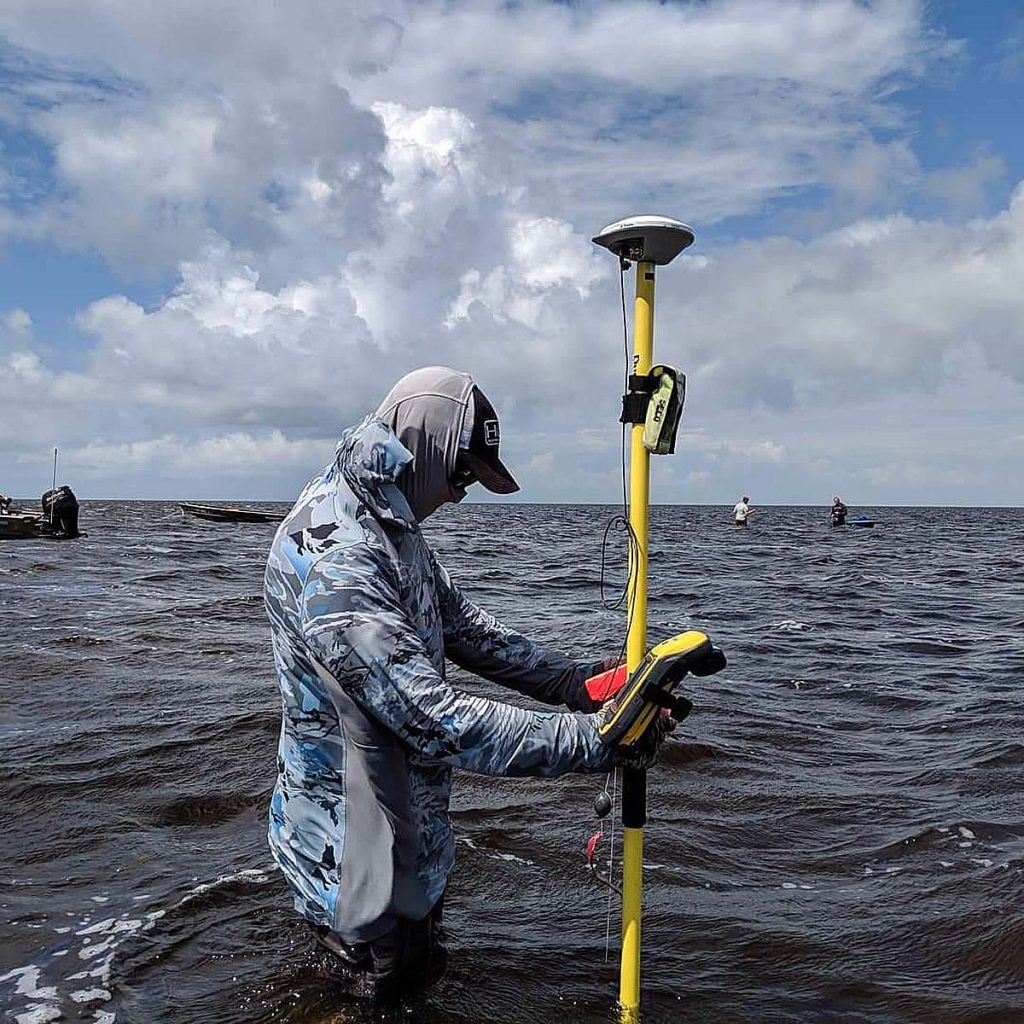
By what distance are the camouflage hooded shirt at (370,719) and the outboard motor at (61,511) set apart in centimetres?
3863

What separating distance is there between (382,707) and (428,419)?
90 cm

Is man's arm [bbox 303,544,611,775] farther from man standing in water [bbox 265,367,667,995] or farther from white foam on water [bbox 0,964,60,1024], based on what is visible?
white foam on water [bbox 0,964,60,1024]

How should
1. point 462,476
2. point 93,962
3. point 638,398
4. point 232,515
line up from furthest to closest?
point 232,515
point 93,962
point 638,398
point 462,476

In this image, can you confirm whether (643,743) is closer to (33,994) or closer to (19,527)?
(33,994)

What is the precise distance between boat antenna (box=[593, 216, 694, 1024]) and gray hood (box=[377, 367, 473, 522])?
0.70m

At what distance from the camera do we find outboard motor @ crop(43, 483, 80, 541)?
3841 cm

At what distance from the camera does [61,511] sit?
127 ft

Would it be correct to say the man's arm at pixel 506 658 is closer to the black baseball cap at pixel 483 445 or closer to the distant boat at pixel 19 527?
the black baseball cap at pixel 483 445

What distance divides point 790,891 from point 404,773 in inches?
133

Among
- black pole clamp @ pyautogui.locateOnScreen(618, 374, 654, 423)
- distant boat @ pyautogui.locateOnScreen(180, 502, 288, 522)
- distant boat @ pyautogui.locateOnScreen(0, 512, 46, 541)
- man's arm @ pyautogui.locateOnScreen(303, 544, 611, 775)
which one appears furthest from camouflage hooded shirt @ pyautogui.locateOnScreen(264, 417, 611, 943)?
distant boat @ pyautogui.locateOnScreen(180, 502, 288, 522)

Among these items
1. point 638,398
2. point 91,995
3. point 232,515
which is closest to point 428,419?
point 638,398

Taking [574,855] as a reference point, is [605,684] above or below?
above

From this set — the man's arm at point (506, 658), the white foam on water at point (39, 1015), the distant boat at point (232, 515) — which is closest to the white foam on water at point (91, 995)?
the white foam on water at point (39, 1015)

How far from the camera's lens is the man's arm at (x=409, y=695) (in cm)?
291
